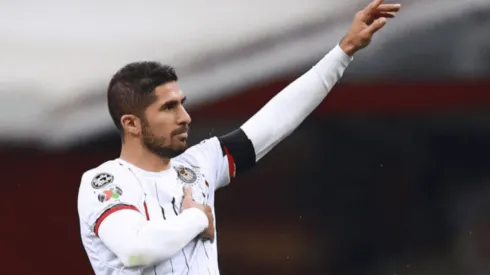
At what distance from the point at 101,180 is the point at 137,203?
3.1 inches

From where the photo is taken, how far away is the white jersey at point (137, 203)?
156 centimetres

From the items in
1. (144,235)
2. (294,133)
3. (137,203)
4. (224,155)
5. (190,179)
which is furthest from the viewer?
(294,133)

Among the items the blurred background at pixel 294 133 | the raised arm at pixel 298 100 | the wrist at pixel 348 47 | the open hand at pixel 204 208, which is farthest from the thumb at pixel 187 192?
the blurred background at pixel 294 133

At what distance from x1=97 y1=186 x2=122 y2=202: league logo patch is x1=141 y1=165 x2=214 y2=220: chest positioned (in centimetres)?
6

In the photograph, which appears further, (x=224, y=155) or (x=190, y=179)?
(x=224, y=155)

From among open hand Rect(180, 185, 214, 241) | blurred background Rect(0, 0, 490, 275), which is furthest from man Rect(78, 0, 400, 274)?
blurred background Rect(0, 0, 490, 275)

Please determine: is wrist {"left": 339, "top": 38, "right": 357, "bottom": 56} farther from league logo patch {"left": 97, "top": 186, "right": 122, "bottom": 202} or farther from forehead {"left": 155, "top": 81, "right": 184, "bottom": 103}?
league logo patch {"left": 97, "top": 186, "right": 122, "bottom": 202}

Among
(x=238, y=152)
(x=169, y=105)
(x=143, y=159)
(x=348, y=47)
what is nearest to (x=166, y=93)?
(x=169, y=105)

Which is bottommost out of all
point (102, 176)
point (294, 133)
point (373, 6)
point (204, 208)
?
point (294, 133)

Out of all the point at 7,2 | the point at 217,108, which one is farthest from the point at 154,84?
the point at 7,2

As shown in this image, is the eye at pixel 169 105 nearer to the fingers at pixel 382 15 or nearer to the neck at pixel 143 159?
the neck at pixel 143 159

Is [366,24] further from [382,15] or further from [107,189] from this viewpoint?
[107,189]

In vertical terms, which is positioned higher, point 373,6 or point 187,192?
Answer: point 373,6

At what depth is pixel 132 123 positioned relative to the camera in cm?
165
